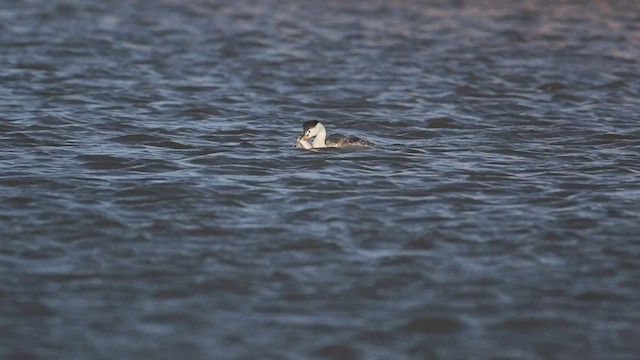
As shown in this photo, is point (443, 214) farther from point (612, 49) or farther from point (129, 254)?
point (612, 49)

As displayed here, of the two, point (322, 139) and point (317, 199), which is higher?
point (322, 139)

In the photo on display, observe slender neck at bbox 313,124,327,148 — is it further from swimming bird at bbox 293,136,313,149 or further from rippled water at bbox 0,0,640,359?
rippled water at bbox 0,0,640,359

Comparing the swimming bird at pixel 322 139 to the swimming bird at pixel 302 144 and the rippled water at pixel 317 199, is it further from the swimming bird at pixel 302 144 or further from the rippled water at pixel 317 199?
the rippled water at pixel 317 199

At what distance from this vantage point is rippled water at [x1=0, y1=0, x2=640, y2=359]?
8.97 metres

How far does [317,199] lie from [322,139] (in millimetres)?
2557

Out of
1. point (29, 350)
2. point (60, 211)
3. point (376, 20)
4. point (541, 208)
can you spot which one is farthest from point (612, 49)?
point (29, 350)

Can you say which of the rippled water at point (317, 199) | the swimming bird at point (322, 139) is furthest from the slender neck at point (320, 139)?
the rippled water at point (317, 199)

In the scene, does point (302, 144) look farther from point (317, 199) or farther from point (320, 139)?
point (317, 199)

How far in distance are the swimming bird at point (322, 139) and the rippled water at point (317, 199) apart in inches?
9.9

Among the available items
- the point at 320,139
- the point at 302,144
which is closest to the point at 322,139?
the point at 320,139

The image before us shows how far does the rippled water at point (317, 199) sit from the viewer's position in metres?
8.97

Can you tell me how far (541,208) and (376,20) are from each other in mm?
14511

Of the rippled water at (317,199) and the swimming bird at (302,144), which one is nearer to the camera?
the rippled water at (317,199)

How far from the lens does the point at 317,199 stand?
12445mm
